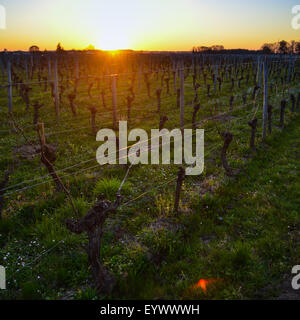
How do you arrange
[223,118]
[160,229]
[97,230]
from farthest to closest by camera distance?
1. [223,118]
2. [160,229]
3. [97,230]

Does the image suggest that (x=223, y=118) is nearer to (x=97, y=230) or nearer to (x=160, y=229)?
(x=160, y=229)

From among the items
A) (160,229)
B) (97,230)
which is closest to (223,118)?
(160,229)

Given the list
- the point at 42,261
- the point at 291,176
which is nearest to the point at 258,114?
the point at 291,176

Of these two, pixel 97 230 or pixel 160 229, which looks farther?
pixel 160 229

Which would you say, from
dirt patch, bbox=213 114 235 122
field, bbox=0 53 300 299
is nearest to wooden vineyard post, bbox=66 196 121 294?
field, bbox=0 53 300 299

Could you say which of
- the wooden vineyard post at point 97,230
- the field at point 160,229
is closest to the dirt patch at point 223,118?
the field at point 160,229

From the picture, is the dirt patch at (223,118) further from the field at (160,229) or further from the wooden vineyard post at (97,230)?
the wooden vineyard post at (97,230)

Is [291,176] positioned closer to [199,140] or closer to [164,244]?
[199,140]

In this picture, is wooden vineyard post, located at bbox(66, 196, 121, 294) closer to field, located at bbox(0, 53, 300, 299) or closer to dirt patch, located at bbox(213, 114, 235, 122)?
field, located at bbox(0, 53, 300, 299)

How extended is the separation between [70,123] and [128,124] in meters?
2.82

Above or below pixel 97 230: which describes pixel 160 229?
below

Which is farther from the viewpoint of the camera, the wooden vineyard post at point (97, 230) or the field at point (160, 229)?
the field at point (160, 229)

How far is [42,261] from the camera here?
4.58 m

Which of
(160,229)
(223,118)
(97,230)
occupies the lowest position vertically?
(160,229)
